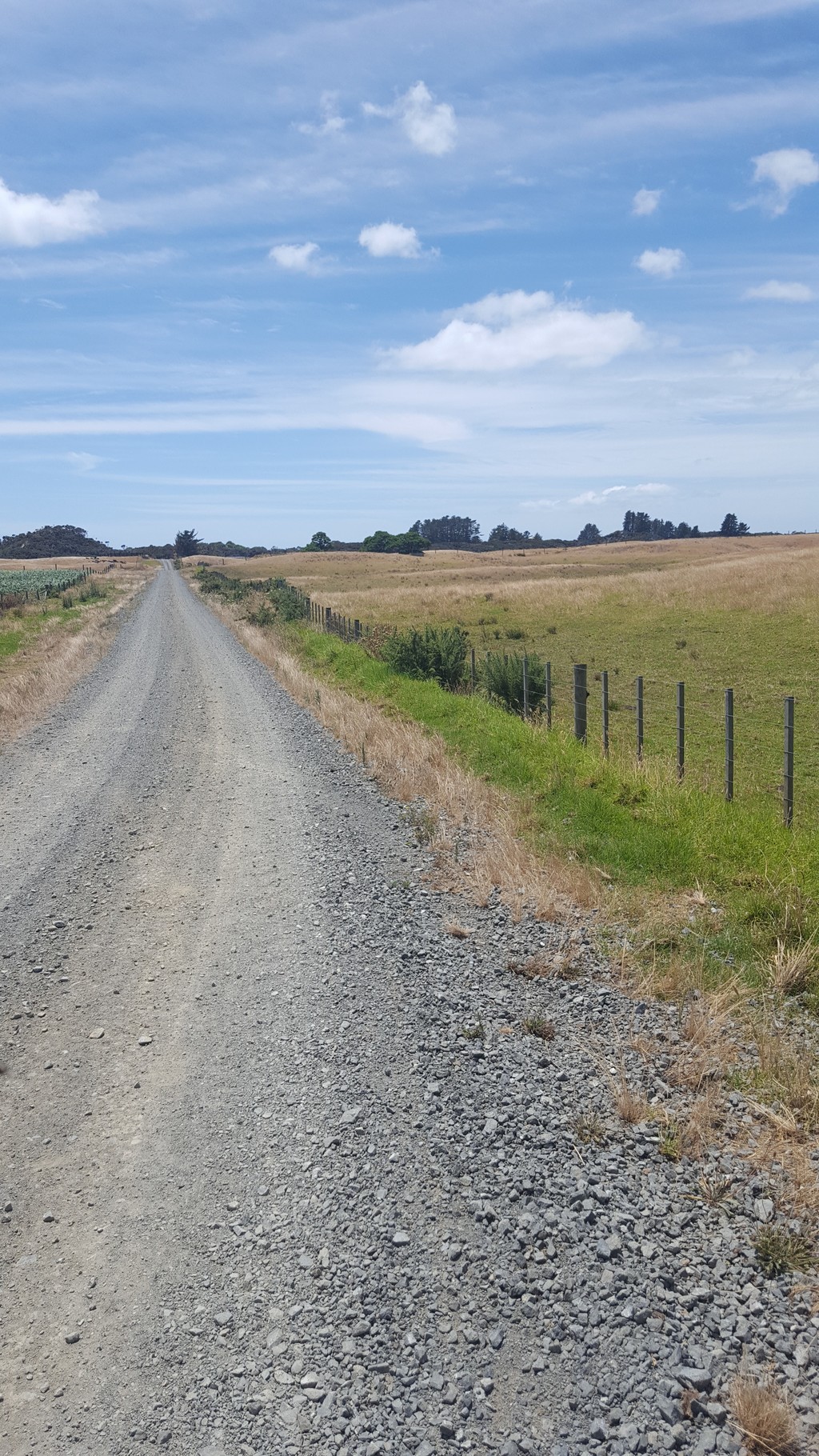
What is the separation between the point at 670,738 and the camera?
16.8 m

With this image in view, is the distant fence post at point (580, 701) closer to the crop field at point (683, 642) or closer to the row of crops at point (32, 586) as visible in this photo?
the crop field at point (683, 642)

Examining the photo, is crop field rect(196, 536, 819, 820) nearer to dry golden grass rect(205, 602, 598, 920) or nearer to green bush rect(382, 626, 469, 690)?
green bush rect(382, 626, 469, 690)

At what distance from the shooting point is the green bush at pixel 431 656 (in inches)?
870

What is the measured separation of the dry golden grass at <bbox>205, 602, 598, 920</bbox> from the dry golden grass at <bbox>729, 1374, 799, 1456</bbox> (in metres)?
4.68

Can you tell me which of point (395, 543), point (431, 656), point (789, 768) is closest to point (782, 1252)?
point (789, 768)

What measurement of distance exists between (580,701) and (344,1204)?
11.6 m

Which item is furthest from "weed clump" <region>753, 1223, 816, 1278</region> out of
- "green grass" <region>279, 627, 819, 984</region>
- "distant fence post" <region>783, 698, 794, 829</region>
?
"distant fence post" <region>783, 698, 794, 829</region>

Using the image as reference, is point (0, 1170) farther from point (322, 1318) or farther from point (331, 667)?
point (331, 667)

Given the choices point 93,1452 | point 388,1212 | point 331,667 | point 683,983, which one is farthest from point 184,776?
point 331,667

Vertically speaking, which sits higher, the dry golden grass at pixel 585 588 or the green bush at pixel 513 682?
the dry golden grass at pixel 585 588

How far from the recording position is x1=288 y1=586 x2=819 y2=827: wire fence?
12.2 metres

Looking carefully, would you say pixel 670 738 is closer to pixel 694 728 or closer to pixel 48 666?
pixel 694 728

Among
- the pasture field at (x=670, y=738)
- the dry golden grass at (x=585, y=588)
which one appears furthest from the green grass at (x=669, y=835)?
the dry golden grass at (x=585, y=588)

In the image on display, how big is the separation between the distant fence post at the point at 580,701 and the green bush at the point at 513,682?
258cm
